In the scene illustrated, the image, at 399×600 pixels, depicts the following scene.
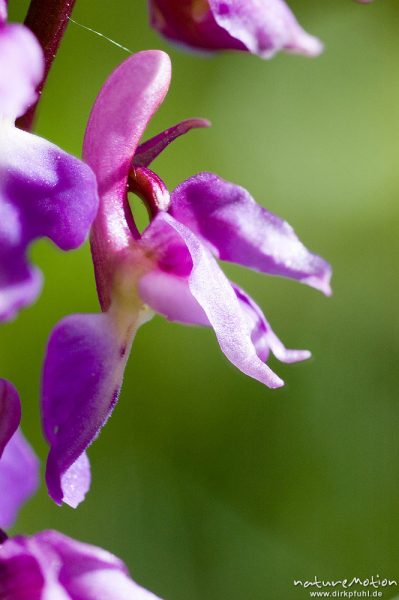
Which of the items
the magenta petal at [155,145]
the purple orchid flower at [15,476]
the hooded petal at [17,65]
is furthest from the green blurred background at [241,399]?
the hooded petal at [17,65]

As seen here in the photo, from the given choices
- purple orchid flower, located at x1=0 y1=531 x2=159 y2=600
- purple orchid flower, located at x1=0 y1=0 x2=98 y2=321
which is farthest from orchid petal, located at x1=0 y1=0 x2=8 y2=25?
purple orchid flower, located at x1=0 y1=531 x2=159 y2=600

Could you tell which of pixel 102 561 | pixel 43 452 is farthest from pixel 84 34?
pixel 102 561

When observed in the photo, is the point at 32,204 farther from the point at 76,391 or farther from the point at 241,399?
the point at 241,399

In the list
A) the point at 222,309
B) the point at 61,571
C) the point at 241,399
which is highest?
the point at 222,309

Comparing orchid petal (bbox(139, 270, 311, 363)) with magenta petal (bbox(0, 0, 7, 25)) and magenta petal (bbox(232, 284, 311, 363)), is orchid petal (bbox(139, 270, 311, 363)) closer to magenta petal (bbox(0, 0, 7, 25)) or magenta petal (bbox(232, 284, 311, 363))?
magenta petal (bbox(232, 284, 311, 363))

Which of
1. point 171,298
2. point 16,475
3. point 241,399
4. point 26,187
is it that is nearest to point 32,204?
point 26,187

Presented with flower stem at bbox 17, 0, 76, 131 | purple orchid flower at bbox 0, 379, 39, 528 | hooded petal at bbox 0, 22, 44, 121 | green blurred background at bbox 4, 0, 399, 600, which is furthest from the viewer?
green blurred background at bbox 4, 0, 399, 600
